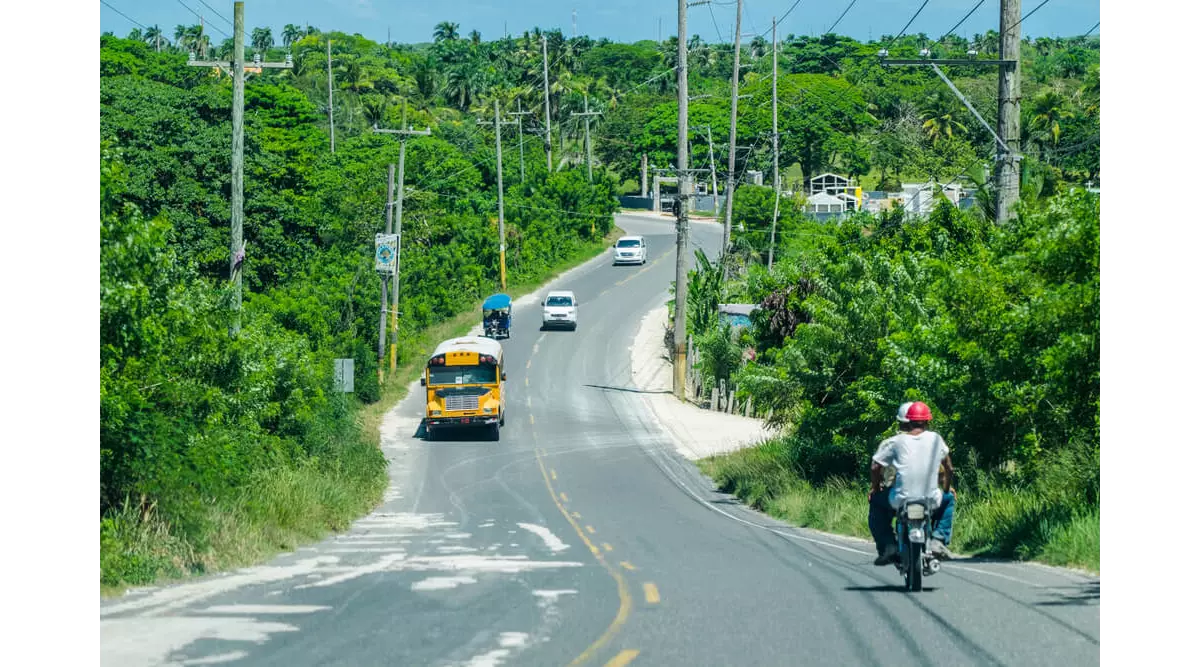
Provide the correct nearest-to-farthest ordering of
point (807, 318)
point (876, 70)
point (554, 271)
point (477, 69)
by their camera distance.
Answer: point (807, 318), point (554, 271), point (876, 70), point (477, 69)

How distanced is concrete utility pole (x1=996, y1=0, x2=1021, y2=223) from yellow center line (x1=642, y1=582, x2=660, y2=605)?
38.9 feet

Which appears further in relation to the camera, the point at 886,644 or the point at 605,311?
the point at 605,311

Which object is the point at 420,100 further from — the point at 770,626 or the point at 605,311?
the point at 770,626

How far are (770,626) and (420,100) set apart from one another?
119 m

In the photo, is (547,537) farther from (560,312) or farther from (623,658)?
(560,312)

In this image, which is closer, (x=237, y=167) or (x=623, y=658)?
(x=623, y=658)

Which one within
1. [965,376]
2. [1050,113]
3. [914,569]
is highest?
[1050,113]

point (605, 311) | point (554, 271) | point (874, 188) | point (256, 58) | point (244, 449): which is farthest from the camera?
point (874, 188)

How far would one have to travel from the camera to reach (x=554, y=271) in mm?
84000

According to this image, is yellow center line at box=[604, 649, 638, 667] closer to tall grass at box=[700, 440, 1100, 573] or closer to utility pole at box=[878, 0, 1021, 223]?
tall grass at box=[700, 440, 1100, 573]

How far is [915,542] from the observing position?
11.2m

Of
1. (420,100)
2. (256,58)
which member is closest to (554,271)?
(420,100)

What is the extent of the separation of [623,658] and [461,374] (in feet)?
113

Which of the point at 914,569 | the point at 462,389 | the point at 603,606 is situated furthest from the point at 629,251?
the point at 603,606
